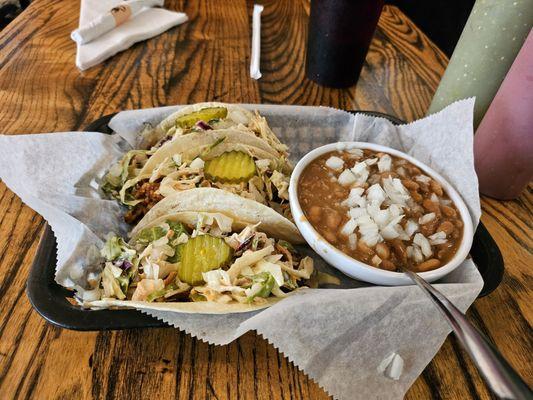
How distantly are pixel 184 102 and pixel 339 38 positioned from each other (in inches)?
32.7

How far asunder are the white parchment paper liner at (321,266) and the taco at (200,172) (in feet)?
0.27

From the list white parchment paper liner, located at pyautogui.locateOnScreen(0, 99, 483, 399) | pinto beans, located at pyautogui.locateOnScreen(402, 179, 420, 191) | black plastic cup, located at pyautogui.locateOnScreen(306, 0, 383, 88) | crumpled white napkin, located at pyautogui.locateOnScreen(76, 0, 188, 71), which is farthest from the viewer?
crumpled white napkin, located at pyautogui.locateOnScreen(76, 0, 188, 71)

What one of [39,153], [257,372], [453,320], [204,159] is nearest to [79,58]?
[39,153]

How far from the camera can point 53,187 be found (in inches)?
55.4

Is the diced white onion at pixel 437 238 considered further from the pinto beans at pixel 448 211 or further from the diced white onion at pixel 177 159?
the diced white onion at pixel 177 159

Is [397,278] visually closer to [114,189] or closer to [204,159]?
[204,159]

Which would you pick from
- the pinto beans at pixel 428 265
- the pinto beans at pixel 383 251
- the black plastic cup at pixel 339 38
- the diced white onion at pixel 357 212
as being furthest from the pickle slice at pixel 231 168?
the black plastic cup at pixel 339 38

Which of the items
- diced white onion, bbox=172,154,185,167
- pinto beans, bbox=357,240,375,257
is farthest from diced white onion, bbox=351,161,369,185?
diced white onion, bbox=172,154,185,167

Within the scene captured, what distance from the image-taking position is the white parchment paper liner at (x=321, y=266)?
1047 millimetres

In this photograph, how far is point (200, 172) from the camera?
1.51m

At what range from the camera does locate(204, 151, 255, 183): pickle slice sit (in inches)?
58.8

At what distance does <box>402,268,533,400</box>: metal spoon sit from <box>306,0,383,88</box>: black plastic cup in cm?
156

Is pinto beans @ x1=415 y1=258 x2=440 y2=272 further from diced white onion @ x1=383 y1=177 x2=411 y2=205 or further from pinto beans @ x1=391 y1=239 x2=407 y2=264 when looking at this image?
diced white onion @ x1=383 y1=177 x2=411 y2=205

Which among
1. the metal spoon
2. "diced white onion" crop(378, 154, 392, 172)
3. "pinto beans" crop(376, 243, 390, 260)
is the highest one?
the metal spoon
